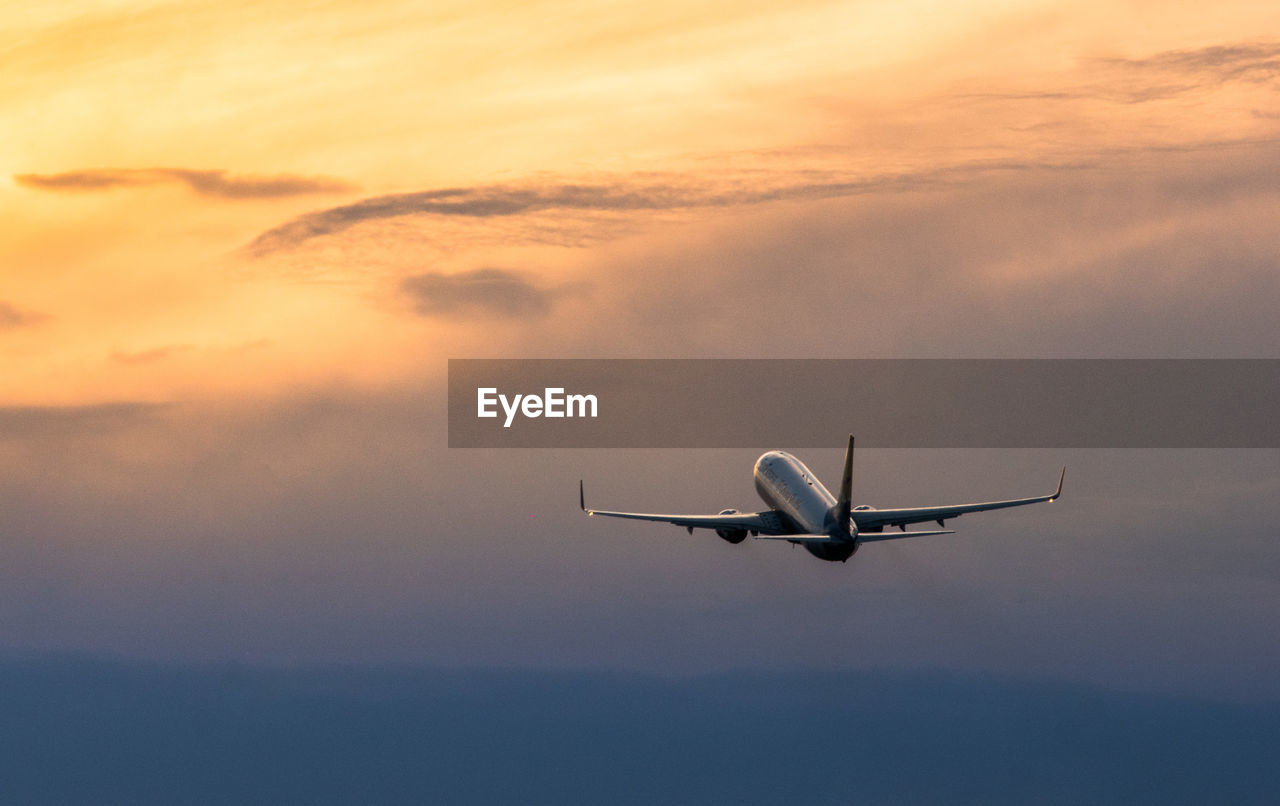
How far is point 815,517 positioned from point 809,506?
117 inches

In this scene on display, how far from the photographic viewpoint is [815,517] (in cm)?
18038

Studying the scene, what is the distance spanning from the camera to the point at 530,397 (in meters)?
173

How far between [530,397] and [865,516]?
1695 inches

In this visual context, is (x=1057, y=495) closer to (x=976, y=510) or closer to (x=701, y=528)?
(x=976, y=510)

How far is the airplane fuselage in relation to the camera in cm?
17075

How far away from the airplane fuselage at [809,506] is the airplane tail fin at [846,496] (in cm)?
73

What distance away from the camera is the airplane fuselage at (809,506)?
17075cm

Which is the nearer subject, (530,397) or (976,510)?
(530,397)

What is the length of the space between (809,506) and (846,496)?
15079 millimetres

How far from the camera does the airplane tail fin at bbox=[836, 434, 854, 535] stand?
6590 inches

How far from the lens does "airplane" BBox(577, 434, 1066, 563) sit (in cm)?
16975

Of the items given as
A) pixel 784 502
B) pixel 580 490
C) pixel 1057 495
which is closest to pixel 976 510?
pixel 1057 495

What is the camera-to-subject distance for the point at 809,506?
18312 centimetres

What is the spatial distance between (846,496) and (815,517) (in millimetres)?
12557
